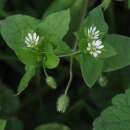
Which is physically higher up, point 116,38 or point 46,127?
point 116,38

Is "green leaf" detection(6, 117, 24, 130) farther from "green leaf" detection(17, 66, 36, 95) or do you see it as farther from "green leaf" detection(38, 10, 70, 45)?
"green leaf" detection(38, 10, 70, 45)

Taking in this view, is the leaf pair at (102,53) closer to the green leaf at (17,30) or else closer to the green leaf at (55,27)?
the green leaf at (55,27)

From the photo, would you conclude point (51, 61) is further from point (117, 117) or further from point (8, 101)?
point (8, 101)

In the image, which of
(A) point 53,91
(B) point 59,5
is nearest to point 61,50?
(B) point 59,5

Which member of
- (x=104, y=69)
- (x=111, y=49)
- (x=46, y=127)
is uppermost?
(x=111, y=49)

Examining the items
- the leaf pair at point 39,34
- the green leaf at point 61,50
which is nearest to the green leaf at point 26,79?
the leaf pair at point 39,34

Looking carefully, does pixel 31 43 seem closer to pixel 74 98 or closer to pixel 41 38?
pixel 41 38

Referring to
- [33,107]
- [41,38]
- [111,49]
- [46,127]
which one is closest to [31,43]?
[41,38]
